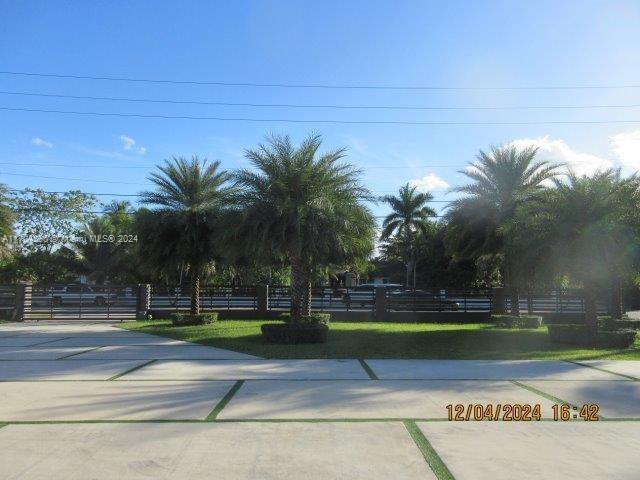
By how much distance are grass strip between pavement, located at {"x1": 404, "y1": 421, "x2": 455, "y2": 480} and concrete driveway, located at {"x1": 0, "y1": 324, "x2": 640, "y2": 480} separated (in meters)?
0.02

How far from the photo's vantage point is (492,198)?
74.7 feet

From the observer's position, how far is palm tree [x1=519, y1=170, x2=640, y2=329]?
46.7ft

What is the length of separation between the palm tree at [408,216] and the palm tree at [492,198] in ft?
103

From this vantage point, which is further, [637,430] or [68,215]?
[68,215]

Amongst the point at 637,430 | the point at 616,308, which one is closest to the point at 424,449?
the point at 637,430

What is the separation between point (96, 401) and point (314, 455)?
399 cm

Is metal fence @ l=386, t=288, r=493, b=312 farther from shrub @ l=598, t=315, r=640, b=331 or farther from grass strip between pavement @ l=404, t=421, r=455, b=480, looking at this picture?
grass strip between pavement @ l=404, t=421, r=455, b=480

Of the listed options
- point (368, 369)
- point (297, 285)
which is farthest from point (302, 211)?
point (368, 369)

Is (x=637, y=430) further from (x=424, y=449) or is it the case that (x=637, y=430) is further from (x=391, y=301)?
(x=391, y=301)

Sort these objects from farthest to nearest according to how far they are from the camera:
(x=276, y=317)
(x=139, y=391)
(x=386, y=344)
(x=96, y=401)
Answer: (x=276, y=317)
(x=386, y=344)
(x=139, y=391)
(x=96, y=401)

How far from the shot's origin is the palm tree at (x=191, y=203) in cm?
2081

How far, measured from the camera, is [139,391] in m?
8.28

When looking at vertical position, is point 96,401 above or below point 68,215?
below

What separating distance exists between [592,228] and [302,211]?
316 inches
